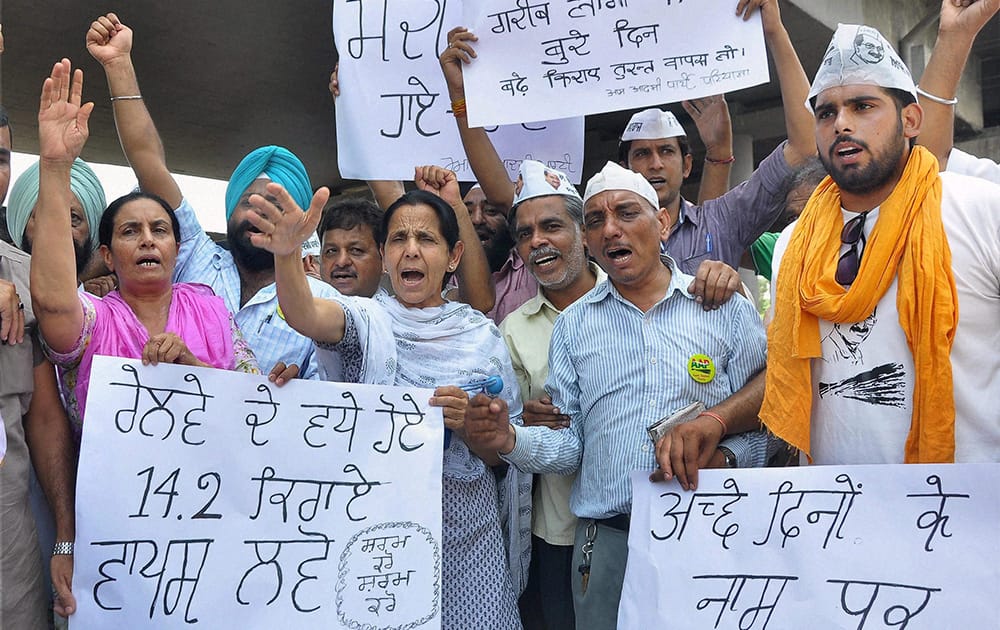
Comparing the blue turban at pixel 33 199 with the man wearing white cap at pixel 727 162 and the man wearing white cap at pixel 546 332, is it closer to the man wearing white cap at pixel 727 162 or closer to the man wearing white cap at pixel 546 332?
the man wearing white cap at pixel 546 332

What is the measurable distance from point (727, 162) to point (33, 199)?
3003 millimetres

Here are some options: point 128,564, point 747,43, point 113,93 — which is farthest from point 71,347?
point 747,43

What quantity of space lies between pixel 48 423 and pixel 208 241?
1.10m

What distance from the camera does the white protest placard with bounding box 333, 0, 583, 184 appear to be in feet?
13.8

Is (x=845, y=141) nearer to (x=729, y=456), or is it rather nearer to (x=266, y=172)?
(x=729, y=456)

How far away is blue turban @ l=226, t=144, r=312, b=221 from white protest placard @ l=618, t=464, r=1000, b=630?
6.08ft

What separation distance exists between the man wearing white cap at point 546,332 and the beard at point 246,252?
3.06 ft

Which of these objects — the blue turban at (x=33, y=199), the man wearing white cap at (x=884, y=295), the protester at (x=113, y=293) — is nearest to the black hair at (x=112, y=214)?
the protester at (x=113, y=293)

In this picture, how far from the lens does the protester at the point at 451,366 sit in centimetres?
289

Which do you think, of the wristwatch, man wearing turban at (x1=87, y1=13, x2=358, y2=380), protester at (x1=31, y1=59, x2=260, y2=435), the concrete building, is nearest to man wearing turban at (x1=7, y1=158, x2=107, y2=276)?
man wearing turban at (x1=87, y1=13, x2=358, y2=380)

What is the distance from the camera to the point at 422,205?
3178 mm

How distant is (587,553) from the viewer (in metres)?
2.88

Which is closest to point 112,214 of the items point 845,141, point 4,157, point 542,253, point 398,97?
point 4,157

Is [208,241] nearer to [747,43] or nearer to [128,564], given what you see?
[128,564]
